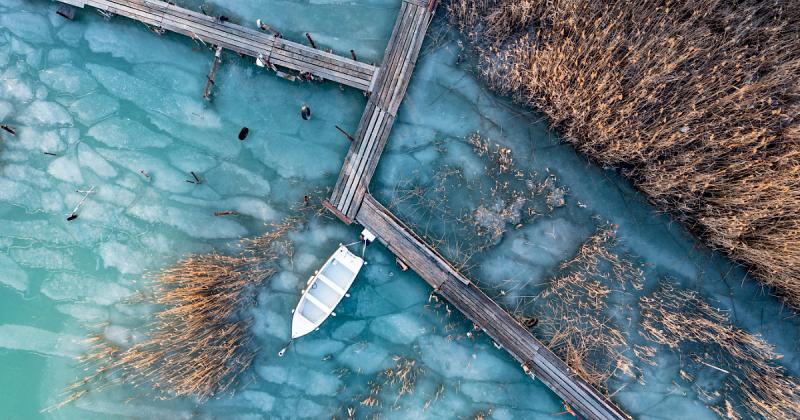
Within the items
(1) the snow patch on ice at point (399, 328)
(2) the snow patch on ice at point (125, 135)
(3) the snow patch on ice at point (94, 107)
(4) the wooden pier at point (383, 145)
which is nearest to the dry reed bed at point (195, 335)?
(4) the wooden pier at point (383, 145)

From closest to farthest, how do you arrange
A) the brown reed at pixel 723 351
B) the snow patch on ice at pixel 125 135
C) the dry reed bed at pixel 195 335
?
the brown reed at pixel 723 351
the dry reed bed at pixel 195 335
the snow patch on ice at pixel 125 135

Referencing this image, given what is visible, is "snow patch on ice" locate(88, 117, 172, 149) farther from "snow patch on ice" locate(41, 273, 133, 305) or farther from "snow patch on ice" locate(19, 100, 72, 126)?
"snow patch on ice" locate(41, 273, 133, 305)

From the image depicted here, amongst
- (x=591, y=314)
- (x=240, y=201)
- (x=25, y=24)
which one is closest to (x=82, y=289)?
(x=240, y=201)

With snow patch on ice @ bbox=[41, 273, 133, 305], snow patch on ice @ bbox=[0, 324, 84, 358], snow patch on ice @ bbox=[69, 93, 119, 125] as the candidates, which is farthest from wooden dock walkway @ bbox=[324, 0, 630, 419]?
snow patch on ice @ bbox=[0, 324, 84, 358]

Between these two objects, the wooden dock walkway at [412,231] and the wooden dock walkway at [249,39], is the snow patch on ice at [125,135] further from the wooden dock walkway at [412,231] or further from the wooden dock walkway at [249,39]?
the wooden dock walkway at [412,231]

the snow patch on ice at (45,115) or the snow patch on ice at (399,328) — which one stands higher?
the snow patch on ice at (45,115)

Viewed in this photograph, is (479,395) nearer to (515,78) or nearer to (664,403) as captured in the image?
(664,403)

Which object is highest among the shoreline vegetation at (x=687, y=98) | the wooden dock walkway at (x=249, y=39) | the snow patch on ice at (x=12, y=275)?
the shoreline vegetation at (x=687, y=98)
